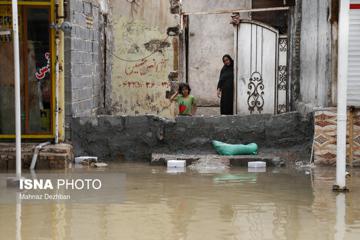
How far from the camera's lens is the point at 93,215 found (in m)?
8.09

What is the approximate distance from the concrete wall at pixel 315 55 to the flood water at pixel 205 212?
2.28 m

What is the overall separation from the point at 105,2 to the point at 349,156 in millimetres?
6072

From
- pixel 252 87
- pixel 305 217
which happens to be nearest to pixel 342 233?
pixel 305 217

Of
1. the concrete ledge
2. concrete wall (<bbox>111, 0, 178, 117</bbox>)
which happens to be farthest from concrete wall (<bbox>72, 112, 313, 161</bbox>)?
concrete wall (<bbox>111, 0, 178, 117</bbox>)

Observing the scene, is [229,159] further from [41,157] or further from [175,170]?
[41,157]

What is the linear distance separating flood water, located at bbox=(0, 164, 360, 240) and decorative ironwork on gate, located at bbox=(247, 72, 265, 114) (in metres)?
6.88

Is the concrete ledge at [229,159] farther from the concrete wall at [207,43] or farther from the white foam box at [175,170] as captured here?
the concrete wall at [207,43]

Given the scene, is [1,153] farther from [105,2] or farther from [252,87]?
[252,87]

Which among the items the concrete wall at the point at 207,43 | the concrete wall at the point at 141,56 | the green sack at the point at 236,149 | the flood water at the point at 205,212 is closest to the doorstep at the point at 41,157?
the flood water at the point at 205,212

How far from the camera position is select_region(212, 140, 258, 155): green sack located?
12141 millimetres

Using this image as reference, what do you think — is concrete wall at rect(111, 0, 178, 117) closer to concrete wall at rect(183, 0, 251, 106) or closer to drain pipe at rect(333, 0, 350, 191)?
concrete wall at rect(183, 0, 251, 106)

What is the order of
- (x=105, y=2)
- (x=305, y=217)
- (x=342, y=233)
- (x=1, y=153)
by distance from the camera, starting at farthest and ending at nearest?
1. (x=105, y=2)
2. (x=1, y=153)
3. (x=305, y=217)
4. (x=342, y=233)

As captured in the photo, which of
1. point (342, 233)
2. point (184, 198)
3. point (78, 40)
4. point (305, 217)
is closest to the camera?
point (342, 233)

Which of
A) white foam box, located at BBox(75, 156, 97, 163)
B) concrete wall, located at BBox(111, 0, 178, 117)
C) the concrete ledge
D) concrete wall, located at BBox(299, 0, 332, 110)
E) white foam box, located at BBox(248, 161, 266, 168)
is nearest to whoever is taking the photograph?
white foam box, located at BBox(248, 161, 266, 168)
